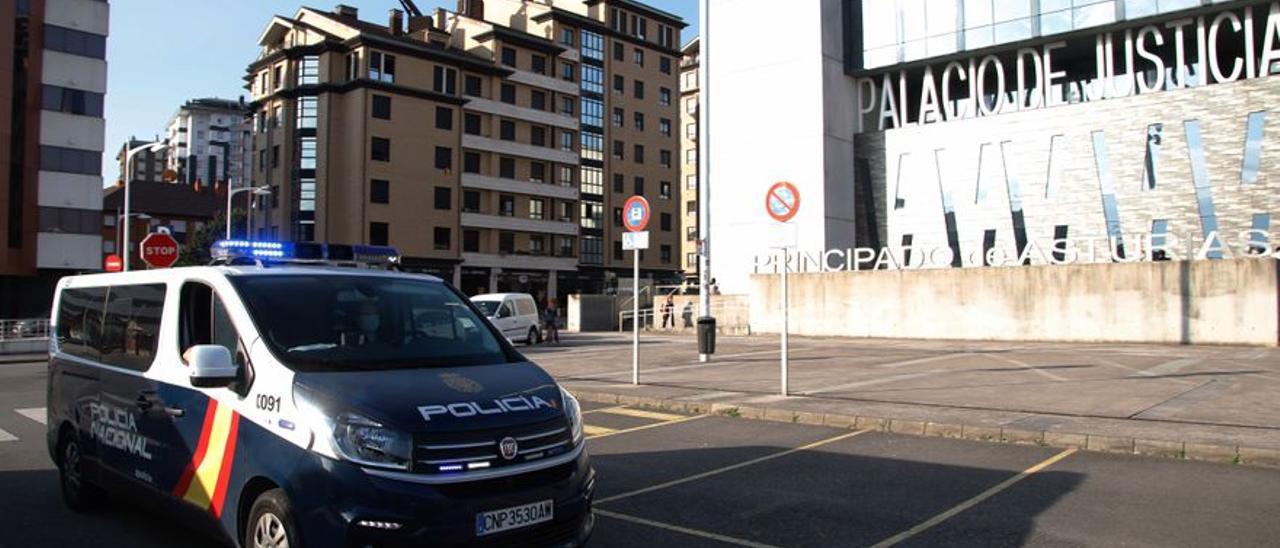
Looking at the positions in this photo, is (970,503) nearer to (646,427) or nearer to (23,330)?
(646,427)

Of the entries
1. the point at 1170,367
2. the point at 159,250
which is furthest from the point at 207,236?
the point at 1170,367

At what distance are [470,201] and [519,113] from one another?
8050mm

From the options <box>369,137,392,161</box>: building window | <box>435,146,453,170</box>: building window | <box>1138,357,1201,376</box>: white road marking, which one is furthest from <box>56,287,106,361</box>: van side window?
<box>435,146,453,170</box>: building window

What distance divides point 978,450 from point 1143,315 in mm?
18651

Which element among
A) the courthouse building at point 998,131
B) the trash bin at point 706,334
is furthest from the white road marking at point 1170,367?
the courthouse building at point 998,131

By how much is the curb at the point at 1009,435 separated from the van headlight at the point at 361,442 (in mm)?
6976

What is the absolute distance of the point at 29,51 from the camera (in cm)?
4534

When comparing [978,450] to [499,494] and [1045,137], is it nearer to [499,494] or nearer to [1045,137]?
[499,494]

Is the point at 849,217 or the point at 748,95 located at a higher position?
the point at 748,95

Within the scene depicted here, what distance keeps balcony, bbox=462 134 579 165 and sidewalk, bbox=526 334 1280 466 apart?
4426 centimetres

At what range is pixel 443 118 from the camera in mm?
61844

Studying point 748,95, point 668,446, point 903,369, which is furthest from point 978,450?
point 748,95

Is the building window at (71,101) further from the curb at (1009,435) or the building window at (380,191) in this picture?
the curb at (1009,435)

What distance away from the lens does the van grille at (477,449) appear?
4113 mm
